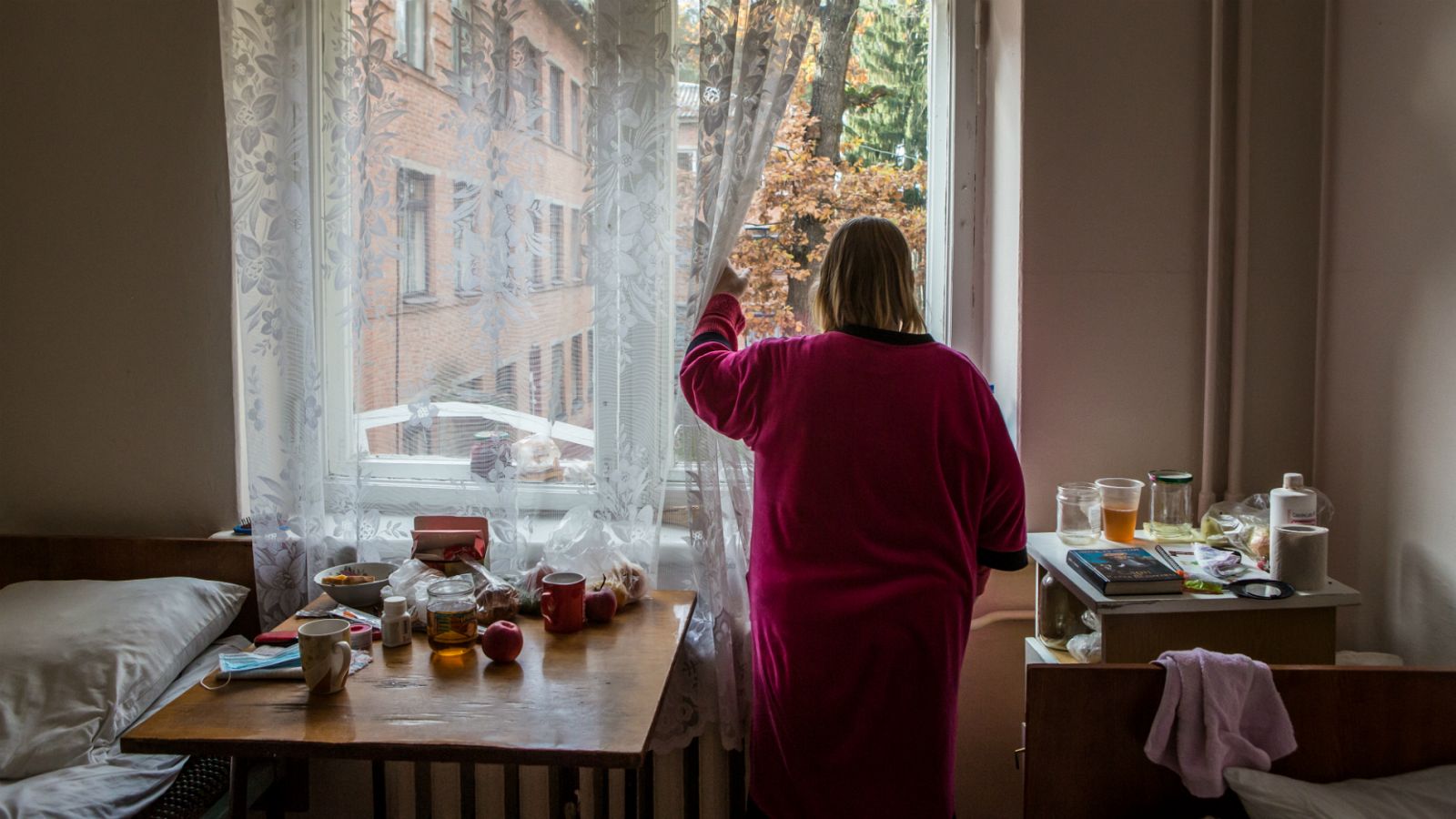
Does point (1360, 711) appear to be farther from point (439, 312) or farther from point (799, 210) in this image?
point (439, 312)

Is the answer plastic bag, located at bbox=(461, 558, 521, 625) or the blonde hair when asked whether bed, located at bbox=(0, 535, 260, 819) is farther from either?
the blonde hair

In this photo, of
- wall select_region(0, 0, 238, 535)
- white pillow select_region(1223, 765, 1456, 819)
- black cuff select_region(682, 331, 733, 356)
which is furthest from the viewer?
wall select_region(0, 0, 238, 535)

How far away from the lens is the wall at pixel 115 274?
215cm

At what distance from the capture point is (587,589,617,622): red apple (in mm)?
1766

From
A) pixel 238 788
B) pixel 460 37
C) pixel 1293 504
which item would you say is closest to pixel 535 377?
pixel 460 37

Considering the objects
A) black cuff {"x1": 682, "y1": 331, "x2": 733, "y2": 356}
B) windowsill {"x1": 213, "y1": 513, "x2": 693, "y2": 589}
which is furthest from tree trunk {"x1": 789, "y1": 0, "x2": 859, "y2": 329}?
windowsill {"x1": 213, "y1": 513, "x2": 693, "y2": 589}

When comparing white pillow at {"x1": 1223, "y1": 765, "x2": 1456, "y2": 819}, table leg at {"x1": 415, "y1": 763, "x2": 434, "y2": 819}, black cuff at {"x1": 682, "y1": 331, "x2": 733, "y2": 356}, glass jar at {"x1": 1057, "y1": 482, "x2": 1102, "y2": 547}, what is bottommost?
table leg at {"x1": 415, "y1": 763, "x2": 434, "y2": 819}

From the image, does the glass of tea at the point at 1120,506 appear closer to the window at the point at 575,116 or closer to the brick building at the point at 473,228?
the brick building at the point at 473,228

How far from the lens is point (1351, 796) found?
52.8 inches

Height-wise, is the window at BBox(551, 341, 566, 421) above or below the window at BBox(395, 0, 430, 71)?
below

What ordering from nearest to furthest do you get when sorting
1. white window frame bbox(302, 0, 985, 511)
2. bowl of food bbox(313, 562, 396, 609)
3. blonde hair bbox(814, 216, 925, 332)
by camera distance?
blonde hair bbox(814, 216, 925, 332) < bowl of food bbox(313, 562, 396, 609) < white window frame bbox(302, 0, 985, 511)

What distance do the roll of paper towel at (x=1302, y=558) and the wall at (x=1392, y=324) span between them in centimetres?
27

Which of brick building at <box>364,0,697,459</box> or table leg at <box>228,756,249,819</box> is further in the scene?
brick building at <box>364,0,697,459</box>

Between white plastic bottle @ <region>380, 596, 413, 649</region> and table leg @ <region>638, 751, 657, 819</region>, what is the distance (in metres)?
0.61
